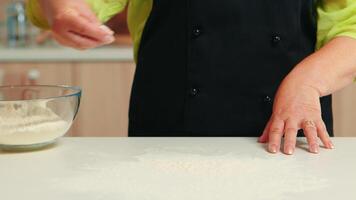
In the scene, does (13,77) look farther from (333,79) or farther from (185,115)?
(333,79)

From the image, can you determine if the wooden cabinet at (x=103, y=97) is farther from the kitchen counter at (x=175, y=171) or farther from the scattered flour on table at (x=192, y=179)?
the scattered flour on table at (x=192, y=179)

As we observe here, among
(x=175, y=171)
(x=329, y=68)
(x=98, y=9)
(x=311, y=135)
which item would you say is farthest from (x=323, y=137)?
(x=98, y=9)

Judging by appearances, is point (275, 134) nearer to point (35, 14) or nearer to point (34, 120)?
point (34, 120)

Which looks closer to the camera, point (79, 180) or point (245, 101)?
point (79, 180)

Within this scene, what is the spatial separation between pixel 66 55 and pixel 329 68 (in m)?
1.40

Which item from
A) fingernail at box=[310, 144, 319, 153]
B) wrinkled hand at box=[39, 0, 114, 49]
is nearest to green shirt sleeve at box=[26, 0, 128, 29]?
wrinkled hand at box=[39, 0, 114, 49]

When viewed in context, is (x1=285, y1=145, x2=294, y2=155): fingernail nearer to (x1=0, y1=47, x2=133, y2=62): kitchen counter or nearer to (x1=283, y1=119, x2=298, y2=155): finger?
(x1=283, y1=119, x2=298, y2=155): finger

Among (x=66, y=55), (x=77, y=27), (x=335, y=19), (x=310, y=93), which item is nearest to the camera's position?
(x=77, y=27)

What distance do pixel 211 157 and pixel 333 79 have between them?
0.28 metres

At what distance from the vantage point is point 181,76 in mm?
1129

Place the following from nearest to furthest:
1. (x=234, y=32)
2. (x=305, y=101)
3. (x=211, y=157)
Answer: (x=211, y=157)
(x=305, y=101)
(x=234, y=32)

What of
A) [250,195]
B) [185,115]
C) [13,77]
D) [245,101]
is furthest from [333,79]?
[13,77]

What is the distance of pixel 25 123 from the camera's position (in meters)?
0.89

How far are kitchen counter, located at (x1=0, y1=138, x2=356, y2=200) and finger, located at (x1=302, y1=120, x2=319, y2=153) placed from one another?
0.01 m
